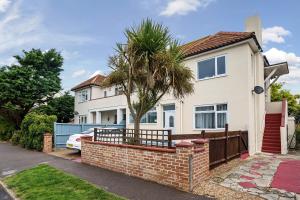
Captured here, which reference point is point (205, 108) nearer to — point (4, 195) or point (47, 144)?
point (47, 144)

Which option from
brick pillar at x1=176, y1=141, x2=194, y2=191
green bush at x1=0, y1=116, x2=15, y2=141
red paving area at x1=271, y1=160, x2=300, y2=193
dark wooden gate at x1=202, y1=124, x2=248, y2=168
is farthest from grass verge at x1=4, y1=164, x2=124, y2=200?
A: green bush at x1=0, y1=116, x2=15, y2=141

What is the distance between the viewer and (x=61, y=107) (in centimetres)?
2895

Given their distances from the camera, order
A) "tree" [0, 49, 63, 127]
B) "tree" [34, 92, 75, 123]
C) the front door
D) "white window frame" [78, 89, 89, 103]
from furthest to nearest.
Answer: "white window frame" [78, 89, 89, 103]
"tree" [34, 92, 75, 123]
"tree" [0, 49, 63, 127]
the front door

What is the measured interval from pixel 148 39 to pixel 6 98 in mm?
20370

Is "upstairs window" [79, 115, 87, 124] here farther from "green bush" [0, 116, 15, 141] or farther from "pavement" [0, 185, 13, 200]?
"pavement" [0, 185, 13, 200]

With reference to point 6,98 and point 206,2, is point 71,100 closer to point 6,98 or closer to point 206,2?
point 6,98

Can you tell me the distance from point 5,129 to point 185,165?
80.0ft

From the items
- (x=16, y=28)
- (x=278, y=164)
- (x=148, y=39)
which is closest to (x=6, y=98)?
(x=16, y=28)

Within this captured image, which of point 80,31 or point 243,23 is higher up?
point 243,23

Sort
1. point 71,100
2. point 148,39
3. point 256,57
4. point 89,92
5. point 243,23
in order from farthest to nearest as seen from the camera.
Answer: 1. point 71,100
2. point 89,92
3. point 243,23
4. point 256,57
5. point 148,39

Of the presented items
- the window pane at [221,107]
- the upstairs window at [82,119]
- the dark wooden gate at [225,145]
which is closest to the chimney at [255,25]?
the window pane at [221,107]

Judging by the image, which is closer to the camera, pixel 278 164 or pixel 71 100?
pixel 278 164

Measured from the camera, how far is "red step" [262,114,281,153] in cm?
1344

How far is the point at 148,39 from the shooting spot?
8164 mm
